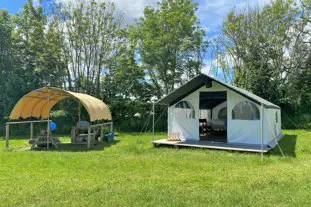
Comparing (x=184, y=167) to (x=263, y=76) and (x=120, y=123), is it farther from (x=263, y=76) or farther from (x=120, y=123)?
(x=263, y=76)

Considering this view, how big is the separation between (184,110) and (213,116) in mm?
6217

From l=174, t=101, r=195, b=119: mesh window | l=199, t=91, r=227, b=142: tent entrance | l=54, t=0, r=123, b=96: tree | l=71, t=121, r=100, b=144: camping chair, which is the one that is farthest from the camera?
l=54, t=0, r=123, b=96: tree

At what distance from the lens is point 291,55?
22.0m

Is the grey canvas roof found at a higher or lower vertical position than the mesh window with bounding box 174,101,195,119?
higher

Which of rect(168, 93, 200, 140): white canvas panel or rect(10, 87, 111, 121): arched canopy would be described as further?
rect(168, 93, 200, 140): white canvas panel

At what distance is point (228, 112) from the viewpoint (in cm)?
1059

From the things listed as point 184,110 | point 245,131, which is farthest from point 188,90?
point 245,131

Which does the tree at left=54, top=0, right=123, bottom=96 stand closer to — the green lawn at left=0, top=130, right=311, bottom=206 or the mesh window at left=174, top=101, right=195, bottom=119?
the mesh window at left=174, top=101, right=195, bottom=119

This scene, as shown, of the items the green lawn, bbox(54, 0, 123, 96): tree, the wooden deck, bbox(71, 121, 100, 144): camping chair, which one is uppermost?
bbox(54, 0, 123, 96): tree

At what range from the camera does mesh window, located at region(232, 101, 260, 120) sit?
33.0ft

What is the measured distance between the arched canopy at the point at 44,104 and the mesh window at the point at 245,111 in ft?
18.1

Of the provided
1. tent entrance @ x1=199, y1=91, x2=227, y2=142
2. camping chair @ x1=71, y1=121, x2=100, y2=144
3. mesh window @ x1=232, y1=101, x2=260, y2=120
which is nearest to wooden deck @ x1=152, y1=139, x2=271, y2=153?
mesh window @ x1=232, y1=101, x2=260, y2=120

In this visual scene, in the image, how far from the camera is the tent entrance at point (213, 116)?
11.3 metres

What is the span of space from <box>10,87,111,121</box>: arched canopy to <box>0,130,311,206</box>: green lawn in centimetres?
256
